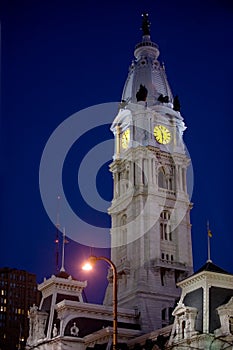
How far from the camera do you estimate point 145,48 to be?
106 m

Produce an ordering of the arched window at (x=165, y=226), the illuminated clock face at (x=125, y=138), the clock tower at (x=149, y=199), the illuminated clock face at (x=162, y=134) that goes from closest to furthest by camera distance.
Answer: the clock tower at (x=149, y=199) → the arched window at (x=165, y=226) → the illuminated clock face at (x=162, y=134) → the illuminated clock face at (x=125, y=138)

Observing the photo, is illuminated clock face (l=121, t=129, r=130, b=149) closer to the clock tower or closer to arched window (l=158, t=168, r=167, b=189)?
the clock tower

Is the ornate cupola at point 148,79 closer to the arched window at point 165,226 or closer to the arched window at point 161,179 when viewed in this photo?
the arched window at point 161,179

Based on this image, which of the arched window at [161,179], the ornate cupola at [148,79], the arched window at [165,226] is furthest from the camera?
the ornate cupola at [148,79]

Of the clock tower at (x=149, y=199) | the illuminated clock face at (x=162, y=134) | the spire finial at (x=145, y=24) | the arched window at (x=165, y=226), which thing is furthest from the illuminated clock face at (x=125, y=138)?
the spire finial at (x=145, y=24)

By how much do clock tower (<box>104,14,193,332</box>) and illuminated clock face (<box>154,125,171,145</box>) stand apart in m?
0.04

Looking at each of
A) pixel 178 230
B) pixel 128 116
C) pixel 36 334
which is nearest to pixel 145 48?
pixel 128 116

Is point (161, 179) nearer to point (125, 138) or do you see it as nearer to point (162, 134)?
point (162, 134)

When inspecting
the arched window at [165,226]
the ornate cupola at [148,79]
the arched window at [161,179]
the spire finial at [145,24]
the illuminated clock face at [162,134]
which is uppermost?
the spire finial at [145,24]

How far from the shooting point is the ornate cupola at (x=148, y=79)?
10012 cm

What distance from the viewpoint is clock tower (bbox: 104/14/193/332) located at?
86625 millimetres

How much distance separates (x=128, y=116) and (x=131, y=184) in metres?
11.1

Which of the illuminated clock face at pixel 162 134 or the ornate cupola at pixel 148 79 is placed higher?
the ornate cupola at pixel 148 79

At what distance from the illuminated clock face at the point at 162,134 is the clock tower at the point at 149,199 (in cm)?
4
